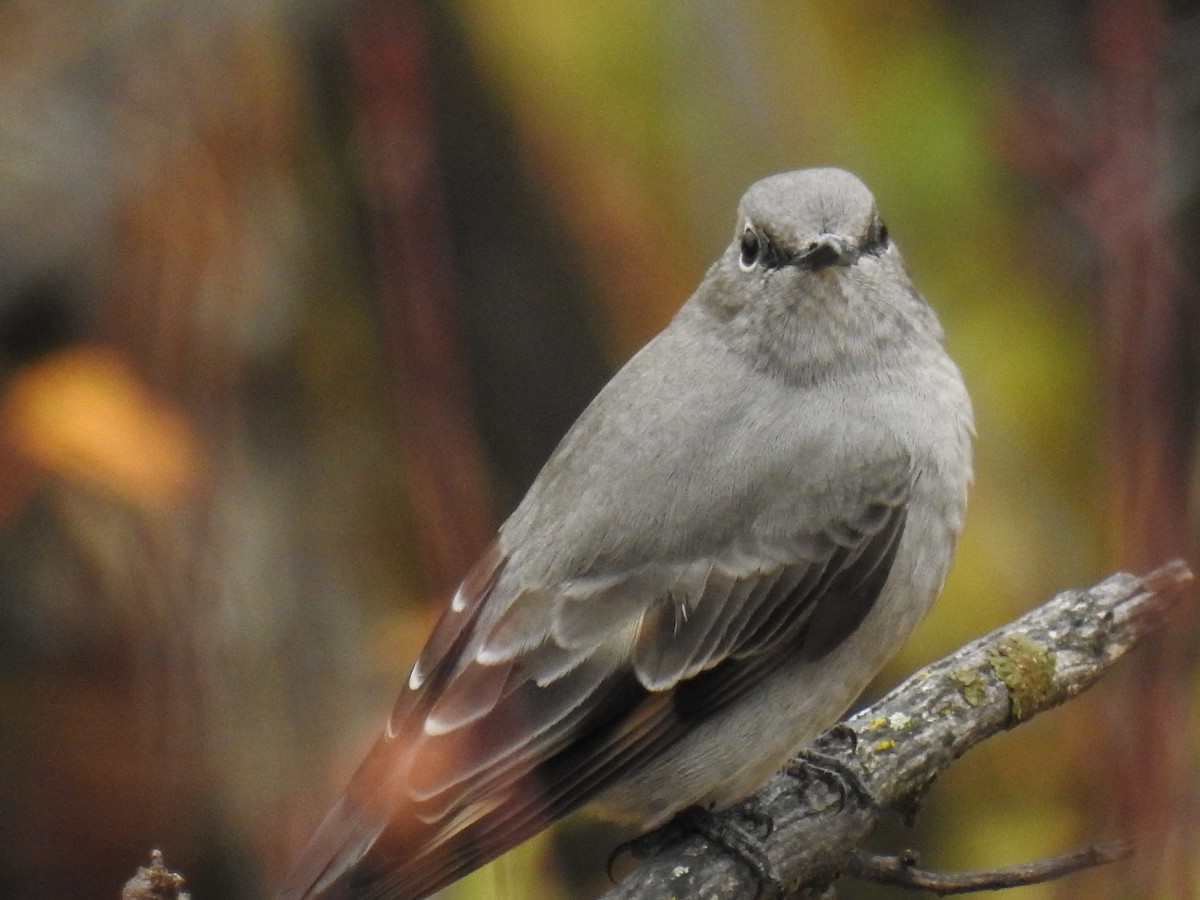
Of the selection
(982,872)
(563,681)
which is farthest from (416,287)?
→ (982,872)

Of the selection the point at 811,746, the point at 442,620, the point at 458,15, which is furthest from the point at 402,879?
the point at 458,15

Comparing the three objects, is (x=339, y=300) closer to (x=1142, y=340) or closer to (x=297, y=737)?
(x=297, y=737)

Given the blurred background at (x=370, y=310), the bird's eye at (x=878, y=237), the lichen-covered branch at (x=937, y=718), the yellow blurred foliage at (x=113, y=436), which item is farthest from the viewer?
the blurred background at (x=370, y=310)

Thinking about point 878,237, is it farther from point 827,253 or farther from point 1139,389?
point 1139,389

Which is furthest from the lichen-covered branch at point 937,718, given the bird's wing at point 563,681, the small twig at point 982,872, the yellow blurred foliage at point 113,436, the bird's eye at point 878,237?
the yellow blurred foliage at point 113,436

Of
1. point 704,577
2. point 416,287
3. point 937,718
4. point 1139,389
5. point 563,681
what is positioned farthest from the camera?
point 937,718

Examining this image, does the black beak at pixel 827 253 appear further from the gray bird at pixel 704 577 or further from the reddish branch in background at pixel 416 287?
the reddish branch in background at pixel 416 287

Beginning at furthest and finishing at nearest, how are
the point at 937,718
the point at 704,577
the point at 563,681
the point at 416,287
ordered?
the point at 937,718, the point at 704,577, the point at 563,681, the point at 416,287
